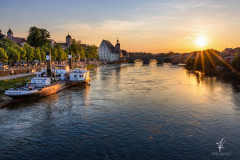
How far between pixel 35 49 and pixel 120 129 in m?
78.5

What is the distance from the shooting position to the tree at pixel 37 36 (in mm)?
122812

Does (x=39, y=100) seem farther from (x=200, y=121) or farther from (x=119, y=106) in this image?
(x=200, y=121)

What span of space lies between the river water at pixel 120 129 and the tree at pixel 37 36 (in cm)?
9008

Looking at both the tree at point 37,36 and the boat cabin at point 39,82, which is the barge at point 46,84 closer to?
the boat cabin at point 39,82

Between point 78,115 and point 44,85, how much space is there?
1811cm

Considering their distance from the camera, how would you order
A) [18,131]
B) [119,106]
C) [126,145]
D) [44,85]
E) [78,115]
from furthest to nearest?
[44,85], [119,106], [78,115], [18,131], [126,145]

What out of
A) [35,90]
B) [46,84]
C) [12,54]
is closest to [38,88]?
[35,90]

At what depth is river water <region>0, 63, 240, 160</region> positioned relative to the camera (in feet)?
71.5

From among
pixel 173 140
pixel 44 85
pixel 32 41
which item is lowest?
pixel 173 140

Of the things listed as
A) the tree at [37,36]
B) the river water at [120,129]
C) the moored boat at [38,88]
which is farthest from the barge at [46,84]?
the tree at [37,36]

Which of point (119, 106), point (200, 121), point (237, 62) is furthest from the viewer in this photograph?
point (237, 62)

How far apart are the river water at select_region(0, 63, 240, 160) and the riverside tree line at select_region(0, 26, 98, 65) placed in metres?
39.1

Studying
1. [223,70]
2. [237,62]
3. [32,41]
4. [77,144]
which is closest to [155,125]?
[77,144]

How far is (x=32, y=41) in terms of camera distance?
124 metres
